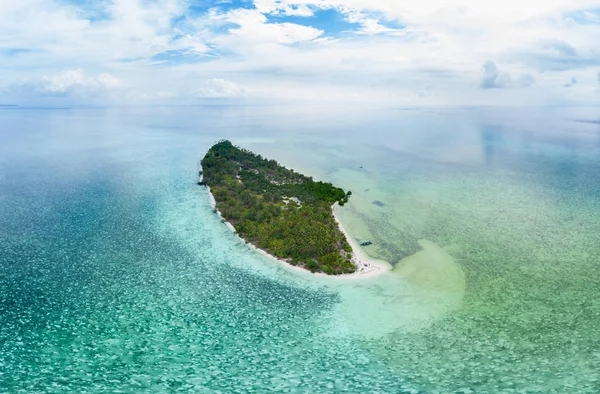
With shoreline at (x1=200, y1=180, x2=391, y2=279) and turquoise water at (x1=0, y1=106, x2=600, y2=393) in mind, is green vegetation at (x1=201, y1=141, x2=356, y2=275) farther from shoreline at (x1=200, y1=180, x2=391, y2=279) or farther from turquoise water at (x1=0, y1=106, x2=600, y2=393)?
turquoise water at (x1=0, y1=106, x2=600, y2=393)

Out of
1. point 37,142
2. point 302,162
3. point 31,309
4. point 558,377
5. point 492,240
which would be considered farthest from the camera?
point 37,142

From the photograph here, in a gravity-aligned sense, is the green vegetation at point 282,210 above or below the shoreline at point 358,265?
above

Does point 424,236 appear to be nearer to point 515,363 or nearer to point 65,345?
point 515,363

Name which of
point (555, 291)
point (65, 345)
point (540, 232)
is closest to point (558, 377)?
point (555, 291)

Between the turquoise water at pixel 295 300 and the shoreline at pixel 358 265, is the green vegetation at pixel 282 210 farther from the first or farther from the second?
the turquoise water at pixel 295 300

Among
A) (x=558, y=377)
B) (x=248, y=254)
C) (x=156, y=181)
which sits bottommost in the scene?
(x=558, y=377)

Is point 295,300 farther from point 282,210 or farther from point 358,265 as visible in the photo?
point 282,210

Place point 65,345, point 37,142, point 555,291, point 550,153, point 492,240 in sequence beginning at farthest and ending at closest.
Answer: point 37,142, point 550,153, point 492,240, point 555,291, point 65,345

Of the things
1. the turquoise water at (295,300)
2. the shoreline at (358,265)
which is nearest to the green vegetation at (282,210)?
the shoreline at (358,265)

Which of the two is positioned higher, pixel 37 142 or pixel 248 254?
pixel 37 142
